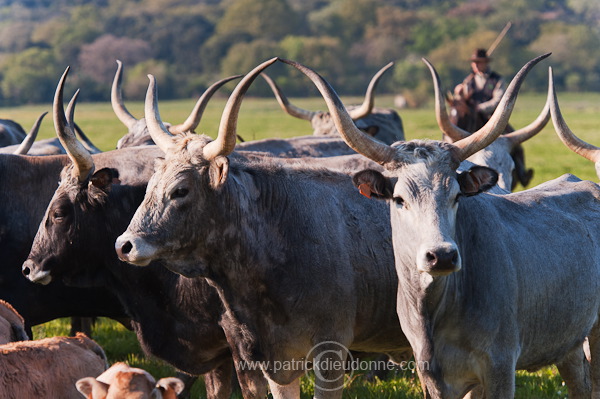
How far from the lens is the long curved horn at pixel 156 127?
576 centimetres

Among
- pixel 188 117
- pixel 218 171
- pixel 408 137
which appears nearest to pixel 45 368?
pixel 218 171

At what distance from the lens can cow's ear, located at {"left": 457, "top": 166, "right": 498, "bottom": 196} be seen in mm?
5012

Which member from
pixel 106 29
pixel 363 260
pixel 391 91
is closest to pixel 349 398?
pixel 363 260

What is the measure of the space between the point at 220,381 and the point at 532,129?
13.1 ft

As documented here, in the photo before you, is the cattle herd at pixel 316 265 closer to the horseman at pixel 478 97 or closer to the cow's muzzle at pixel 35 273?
the cow's muzzle at pixel 35 273

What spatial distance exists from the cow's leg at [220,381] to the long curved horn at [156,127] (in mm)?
1700

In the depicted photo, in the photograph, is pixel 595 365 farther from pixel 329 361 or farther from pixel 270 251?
pixel 270 251

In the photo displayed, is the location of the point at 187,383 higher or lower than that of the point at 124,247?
lower

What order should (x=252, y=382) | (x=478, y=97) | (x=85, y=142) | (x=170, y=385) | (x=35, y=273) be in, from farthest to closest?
1. (x=478, y=97)
2. (x=85, y=142)
3. (x=35, y=273)
4. (x=252, y=382)
5. (x=170, y=385)

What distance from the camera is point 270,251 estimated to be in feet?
18.3

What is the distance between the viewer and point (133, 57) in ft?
319

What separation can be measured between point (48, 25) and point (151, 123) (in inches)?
4540

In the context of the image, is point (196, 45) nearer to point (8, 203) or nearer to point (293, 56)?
point (293, 56)

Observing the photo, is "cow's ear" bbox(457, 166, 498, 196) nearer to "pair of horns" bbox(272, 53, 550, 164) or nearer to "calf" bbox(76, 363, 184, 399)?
"pair of horns" bbox(272, 53, 550, 164)
